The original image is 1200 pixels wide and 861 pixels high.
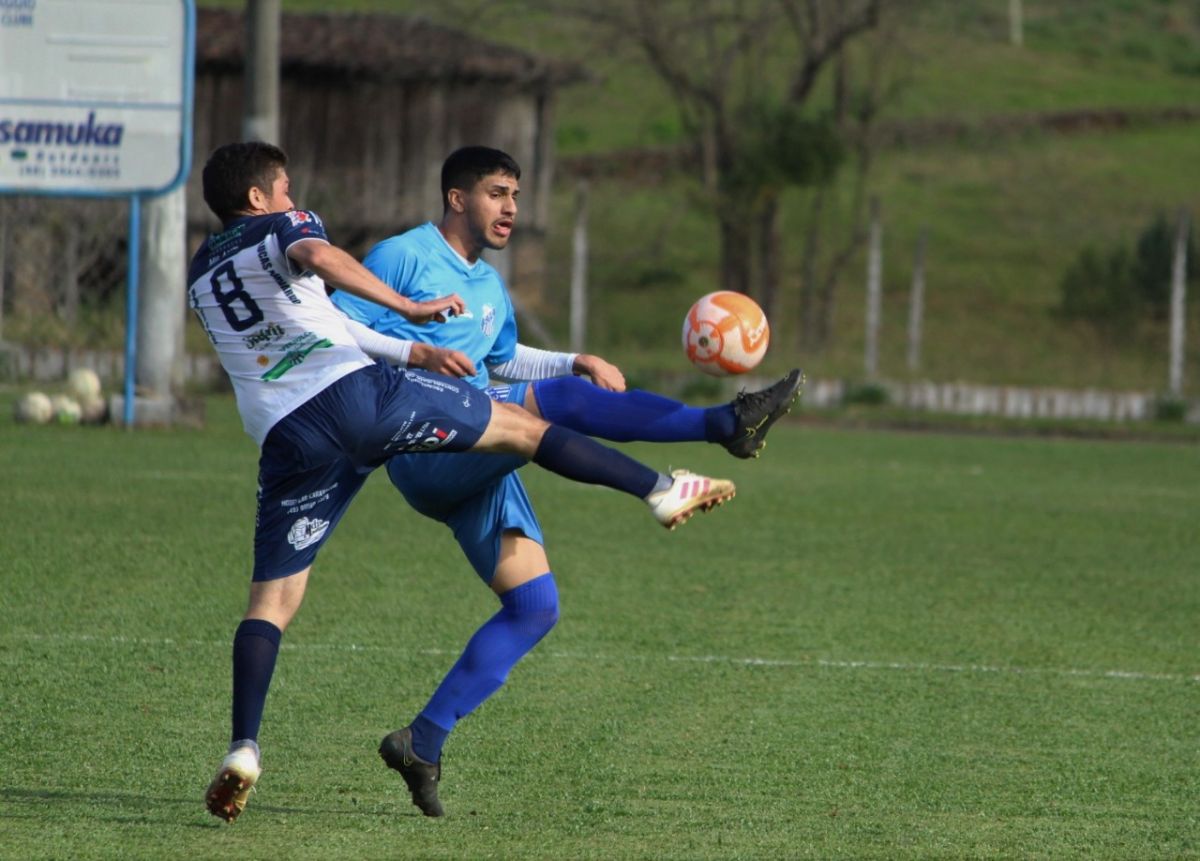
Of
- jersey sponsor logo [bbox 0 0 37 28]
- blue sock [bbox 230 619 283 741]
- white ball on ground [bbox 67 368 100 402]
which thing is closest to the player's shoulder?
blue sock [bbox 230 619 283 741]

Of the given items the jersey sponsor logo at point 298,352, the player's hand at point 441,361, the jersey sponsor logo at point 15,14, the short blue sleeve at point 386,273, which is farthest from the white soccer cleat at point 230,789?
the jersey sponsor logo at point 15,14

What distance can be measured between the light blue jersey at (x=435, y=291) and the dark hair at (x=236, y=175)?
0.48 m

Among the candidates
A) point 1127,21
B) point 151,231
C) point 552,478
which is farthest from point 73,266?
point 1127,21

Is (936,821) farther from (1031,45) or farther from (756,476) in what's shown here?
(1031,45)

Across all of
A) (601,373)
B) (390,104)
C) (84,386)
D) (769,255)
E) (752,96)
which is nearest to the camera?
(601,373)

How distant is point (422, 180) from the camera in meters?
28.9

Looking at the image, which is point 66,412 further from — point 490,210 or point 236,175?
point 236,175

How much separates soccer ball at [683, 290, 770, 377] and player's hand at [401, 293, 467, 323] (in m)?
1.27

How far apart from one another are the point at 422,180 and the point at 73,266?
31.6ft

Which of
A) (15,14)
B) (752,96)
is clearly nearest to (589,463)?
(15,14)

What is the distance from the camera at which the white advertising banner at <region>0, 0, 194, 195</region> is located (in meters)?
15.6

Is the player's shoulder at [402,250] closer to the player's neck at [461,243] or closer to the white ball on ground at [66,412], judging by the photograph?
the player's neck at [461,243]

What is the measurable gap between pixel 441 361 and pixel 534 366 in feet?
2.65

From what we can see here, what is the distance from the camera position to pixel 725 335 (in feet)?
19.9
